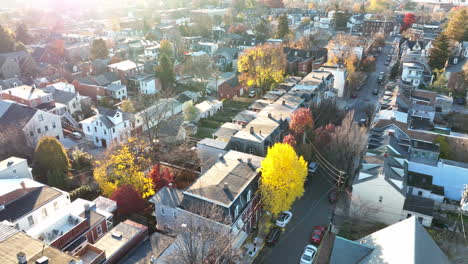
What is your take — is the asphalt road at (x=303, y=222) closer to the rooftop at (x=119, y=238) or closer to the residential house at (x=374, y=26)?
the rooftop at (x=119, y=238)

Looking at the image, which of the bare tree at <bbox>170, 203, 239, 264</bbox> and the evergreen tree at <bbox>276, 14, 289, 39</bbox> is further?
the evergreen tree at <bbox>276, 14, 289, 39</bbox>

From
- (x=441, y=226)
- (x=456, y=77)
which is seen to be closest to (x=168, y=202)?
(x=441, y=226)

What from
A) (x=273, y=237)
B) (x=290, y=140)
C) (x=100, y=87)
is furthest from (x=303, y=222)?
(x=100, y=87)

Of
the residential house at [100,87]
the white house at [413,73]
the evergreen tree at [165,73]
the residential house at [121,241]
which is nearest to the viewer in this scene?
the residential house at [121,241]

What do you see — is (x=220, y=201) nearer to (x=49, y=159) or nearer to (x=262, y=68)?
(x=49, y=159)

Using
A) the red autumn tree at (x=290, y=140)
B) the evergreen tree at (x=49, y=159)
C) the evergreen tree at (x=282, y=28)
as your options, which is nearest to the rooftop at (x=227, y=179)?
the red autumn tree at (x=290, y=140)

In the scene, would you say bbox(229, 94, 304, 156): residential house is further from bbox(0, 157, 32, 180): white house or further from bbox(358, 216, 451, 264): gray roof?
bbox(0, 157, 32, 180): white house

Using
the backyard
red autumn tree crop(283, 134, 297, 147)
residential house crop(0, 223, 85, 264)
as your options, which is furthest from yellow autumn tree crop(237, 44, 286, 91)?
residential house crop(0, 223, 85, 264)
